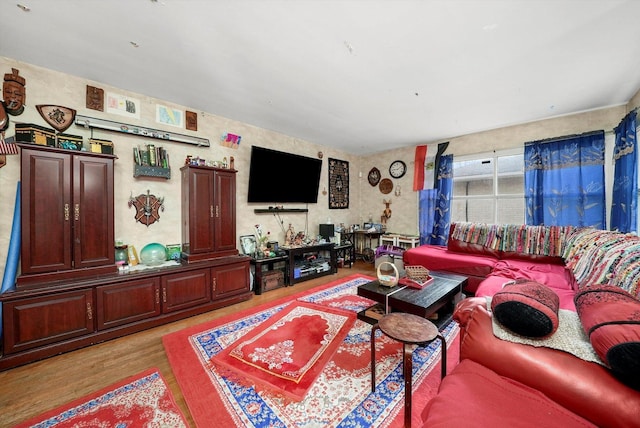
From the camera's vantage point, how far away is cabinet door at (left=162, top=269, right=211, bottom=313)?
2600 millimetres

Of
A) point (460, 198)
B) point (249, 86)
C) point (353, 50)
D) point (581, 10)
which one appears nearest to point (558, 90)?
point (581, 10)

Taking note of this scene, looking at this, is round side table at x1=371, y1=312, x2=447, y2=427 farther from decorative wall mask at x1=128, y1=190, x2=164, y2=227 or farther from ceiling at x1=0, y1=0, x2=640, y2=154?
decorative wall mask at x1=128, y1=190, x2=164, y2=227

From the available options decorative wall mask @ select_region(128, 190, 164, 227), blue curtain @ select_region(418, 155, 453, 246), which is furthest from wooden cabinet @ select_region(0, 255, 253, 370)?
blue curtain @ select_region(418, 155, 453, 246)

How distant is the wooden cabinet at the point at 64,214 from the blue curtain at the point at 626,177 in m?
5.53

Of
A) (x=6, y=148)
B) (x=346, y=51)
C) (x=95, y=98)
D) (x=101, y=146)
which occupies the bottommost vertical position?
(x=6, y=148)

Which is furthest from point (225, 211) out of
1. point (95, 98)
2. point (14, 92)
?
point (14, 92)

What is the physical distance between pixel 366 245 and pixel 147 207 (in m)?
4.32

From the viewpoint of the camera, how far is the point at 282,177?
13.5ft

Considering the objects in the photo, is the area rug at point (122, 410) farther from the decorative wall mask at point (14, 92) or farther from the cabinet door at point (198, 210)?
the decorative wall mask at point (14, 92)

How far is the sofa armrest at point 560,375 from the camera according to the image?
0.81m

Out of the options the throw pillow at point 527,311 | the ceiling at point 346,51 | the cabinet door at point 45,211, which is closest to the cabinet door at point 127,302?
the cabinet door at point 45,211

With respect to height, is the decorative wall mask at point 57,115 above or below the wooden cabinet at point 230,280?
above

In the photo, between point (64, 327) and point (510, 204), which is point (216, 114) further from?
point (510, 204)

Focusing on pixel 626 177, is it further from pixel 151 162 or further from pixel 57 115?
pixel 57 115
